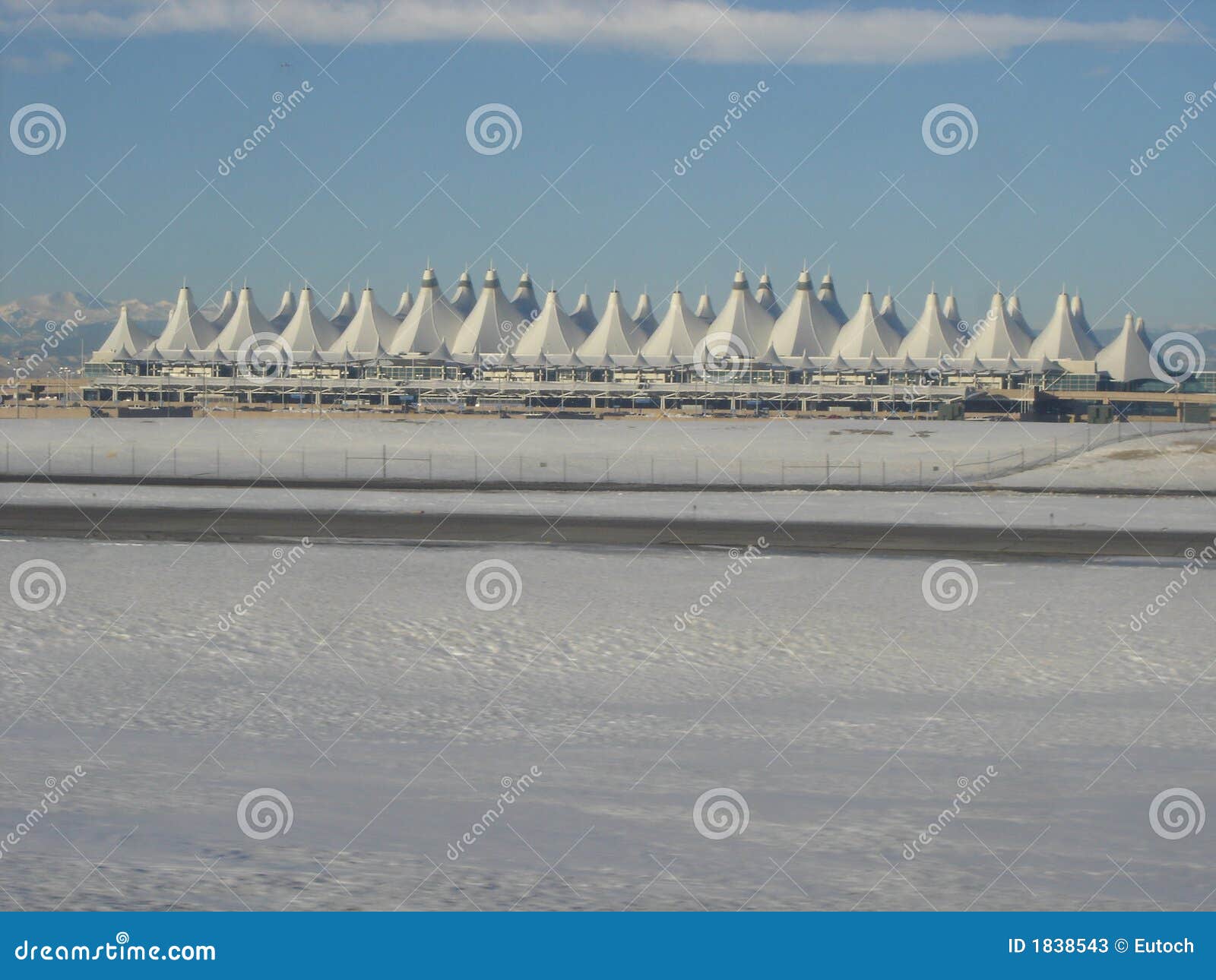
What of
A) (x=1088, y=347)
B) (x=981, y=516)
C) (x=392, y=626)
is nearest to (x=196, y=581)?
(x=392, y=626)

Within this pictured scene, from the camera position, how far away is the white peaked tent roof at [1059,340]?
398 ft

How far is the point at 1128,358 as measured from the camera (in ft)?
380

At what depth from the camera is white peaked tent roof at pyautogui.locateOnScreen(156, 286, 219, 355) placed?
13562cm

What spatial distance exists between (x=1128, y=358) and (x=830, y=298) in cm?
3352

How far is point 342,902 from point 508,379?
107m

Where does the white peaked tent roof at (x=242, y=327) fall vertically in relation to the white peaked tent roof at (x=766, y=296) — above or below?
below

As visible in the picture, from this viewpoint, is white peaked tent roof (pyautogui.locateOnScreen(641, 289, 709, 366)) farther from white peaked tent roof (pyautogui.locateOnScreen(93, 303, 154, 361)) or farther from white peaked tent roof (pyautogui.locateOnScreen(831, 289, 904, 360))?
white peaked tent roof (pyautogui.locateOnScreen(93, 303, 154, 361))

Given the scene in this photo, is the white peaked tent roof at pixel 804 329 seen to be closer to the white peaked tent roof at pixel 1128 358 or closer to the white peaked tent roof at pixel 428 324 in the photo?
the white peaked tent roof at pixel 1128 358

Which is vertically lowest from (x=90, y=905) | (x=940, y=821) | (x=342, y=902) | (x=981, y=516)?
(x=90, y=905)

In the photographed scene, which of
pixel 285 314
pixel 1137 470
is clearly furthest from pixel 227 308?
pixel 1137 470

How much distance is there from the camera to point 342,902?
287 inches

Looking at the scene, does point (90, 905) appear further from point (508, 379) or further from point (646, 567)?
point (508, 379)

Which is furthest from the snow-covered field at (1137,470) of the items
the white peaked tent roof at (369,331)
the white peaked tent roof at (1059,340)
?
the white peaked tent roof at (369,331)

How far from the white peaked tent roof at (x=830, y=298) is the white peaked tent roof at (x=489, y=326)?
31478 mm
